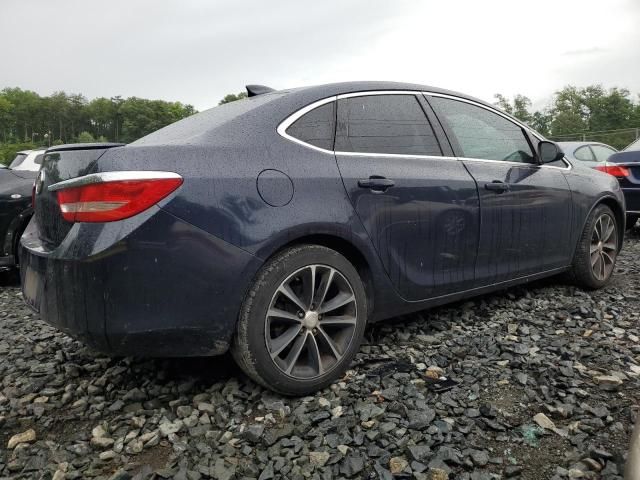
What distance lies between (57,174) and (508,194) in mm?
2615

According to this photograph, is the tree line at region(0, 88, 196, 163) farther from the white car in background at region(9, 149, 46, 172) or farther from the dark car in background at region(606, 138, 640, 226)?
the dark car in background at region(606, 138, 640, 226)

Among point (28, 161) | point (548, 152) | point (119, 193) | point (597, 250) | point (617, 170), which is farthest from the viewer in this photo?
point (617, 170)

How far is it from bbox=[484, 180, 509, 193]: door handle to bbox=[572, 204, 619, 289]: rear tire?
1202 millimetres

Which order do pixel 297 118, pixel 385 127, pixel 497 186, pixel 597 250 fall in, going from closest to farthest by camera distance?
pixel 297 118 → pixel 385 127 → pixel 497 186 → pixel 597 250

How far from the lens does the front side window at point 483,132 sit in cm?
323

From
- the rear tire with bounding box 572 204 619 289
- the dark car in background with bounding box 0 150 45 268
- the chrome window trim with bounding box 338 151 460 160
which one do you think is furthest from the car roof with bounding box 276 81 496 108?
the dark car in background with bounding box 0 150 45 268

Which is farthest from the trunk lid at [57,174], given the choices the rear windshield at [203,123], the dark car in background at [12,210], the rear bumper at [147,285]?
the dark car in background at [12,210]

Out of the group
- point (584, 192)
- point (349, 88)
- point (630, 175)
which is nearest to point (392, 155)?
point (349, 88)

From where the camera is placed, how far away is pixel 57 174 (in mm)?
2346

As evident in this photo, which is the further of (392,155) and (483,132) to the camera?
(483,132)

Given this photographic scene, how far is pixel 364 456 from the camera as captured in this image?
200cm

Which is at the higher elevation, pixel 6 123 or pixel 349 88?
pixel 6 123

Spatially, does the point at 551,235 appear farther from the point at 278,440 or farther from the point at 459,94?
the point at 278,440

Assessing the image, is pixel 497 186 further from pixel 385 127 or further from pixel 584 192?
pixel 584 192
